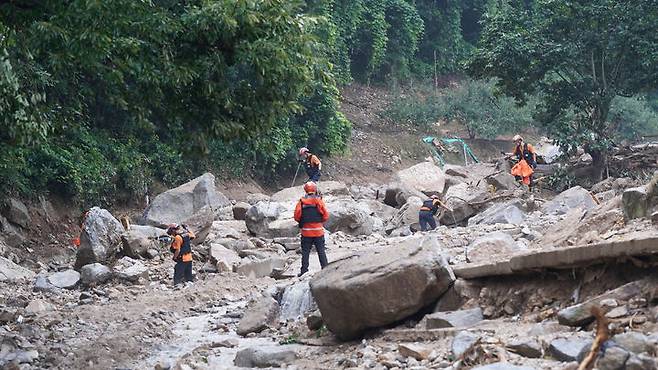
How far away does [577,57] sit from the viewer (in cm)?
2166

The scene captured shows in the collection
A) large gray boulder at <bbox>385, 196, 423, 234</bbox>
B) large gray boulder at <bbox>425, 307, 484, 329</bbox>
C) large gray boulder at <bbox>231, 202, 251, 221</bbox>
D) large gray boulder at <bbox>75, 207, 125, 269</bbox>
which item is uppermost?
large gray boulder at <bbox>425, 307, 484, 329</bbox>

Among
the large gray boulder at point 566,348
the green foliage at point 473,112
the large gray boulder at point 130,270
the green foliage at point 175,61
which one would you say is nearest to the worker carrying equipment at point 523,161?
the large gray boulder at point 130,270

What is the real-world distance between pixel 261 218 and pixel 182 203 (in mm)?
3147

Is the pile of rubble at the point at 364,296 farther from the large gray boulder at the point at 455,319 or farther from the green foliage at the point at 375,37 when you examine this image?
the green foliage at the point at 375,37

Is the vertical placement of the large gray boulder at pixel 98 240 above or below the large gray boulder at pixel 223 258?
above

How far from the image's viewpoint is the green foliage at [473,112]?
36.9 metres

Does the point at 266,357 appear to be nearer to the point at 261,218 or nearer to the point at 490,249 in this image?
the point at 490,249

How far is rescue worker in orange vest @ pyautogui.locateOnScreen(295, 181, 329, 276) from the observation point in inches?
442

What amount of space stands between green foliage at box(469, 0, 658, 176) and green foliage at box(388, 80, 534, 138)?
13.7m

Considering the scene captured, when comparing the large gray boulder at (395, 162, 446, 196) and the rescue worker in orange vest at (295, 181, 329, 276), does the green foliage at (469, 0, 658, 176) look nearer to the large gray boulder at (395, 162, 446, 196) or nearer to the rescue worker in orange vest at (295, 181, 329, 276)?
the large gray boulder at (395, 162, 446, 196)

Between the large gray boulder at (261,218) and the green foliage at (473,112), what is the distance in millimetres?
21098

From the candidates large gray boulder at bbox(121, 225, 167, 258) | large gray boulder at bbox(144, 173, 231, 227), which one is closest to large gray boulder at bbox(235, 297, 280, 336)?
large gray boulder at bbox(121, 225, 167, 258)

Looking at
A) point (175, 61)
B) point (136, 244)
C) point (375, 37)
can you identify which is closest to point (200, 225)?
point (136, 244)

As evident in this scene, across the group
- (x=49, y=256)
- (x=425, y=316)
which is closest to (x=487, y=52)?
(x=49, y=256)
